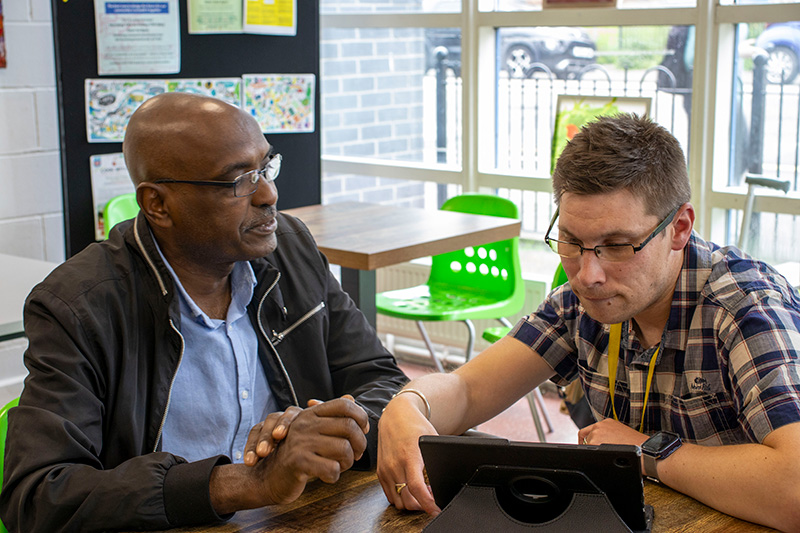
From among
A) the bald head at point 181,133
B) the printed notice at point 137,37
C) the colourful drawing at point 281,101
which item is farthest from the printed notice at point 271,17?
the bald head at point 181,133

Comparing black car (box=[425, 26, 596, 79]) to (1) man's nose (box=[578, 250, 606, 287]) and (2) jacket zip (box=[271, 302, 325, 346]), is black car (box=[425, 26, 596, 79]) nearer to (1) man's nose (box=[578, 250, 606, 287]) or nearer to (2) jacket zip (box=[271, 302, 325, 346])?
(2) jacket zip (box=[271, 302, 325, 346])

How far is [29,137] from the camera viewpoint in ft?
11.5

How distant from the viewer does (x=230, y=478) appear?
1.38 meters

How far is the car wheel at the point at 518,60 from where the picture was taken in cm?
421

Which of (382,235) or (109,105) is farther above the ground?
(109,105)

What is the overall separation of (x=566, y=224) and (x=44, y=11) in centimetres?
273

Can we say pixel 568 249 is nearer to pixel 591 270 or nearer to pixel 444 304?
pixel 591 270

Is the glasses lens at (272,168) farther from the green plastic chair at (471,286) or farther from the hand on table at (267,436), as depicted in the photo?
the green plastic chair at (471,286)

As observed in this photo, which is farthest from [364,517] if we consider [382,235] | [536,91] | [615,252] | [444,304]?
[536,91]

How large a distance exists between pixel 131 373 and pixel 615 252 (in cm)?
85

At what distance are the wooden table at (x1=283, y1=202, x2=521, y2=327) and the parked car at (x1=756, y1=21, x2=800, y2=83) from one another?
110 centimetres

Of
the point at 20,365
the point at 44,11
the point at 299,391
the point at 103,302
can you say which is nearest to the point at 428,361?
the point at 20,365

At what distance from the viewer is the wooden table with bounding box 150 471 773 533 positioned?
127cm

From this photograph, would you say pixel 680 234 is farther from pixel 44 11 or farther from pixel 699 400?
pixel 44 11
